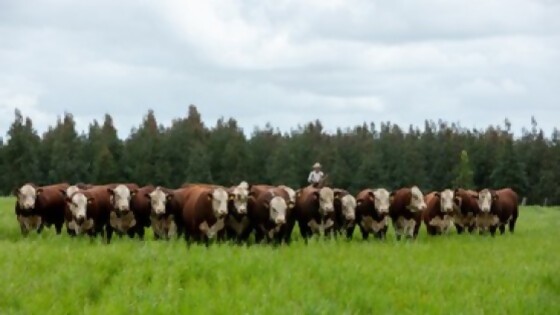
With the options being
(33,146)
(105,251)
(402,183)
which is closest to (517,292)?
(105,251)

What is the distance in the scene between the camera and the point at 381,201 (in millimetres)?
24688

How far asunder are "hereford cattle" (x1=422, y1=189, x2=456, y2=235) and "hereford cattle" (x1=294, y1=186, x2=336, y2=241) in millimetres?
4463

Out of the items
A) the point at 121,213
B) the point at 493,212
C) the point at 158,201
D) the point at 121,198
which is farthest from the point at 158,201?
the point at 493,212

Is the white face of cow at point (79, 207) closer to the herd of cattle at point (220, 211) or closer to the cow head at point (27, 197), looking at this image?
the herd of cattle at point (220, 211)

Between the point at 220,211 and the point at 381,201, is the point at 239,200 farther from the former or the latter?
the point at 381,201

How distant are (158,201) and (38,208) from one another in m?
3.87

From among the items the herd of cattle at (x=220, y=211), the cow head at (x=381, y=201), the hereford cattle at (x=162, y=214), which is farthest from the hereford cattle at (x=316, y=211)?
the hereford cattle at (x=162, y=214)

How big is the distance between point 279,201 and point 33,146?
227 feet

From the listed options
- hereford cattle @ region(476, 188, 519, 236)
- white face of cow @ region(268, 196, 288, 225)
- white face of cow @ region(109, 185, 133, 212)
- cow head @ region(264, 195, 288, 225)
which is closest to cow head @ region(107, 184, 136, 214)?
white face of cow @ region(109, 185, 133, 212)

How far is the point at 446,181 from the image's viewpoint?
8806 cm

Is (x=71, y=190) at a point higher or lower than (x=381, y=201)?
higher

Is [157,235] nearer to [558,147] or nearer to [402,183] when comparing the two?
[402,183]

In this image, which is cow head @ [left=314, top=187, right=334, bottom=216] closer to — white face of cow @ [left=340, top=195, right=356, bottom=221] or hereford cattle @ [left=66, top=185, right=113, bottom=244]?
white face of cow @ [left=340, top=195, right=356, bottom=221]

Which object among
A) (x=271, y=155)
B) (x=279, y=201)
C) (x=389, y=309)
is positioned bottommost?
(x=389, y=309)
